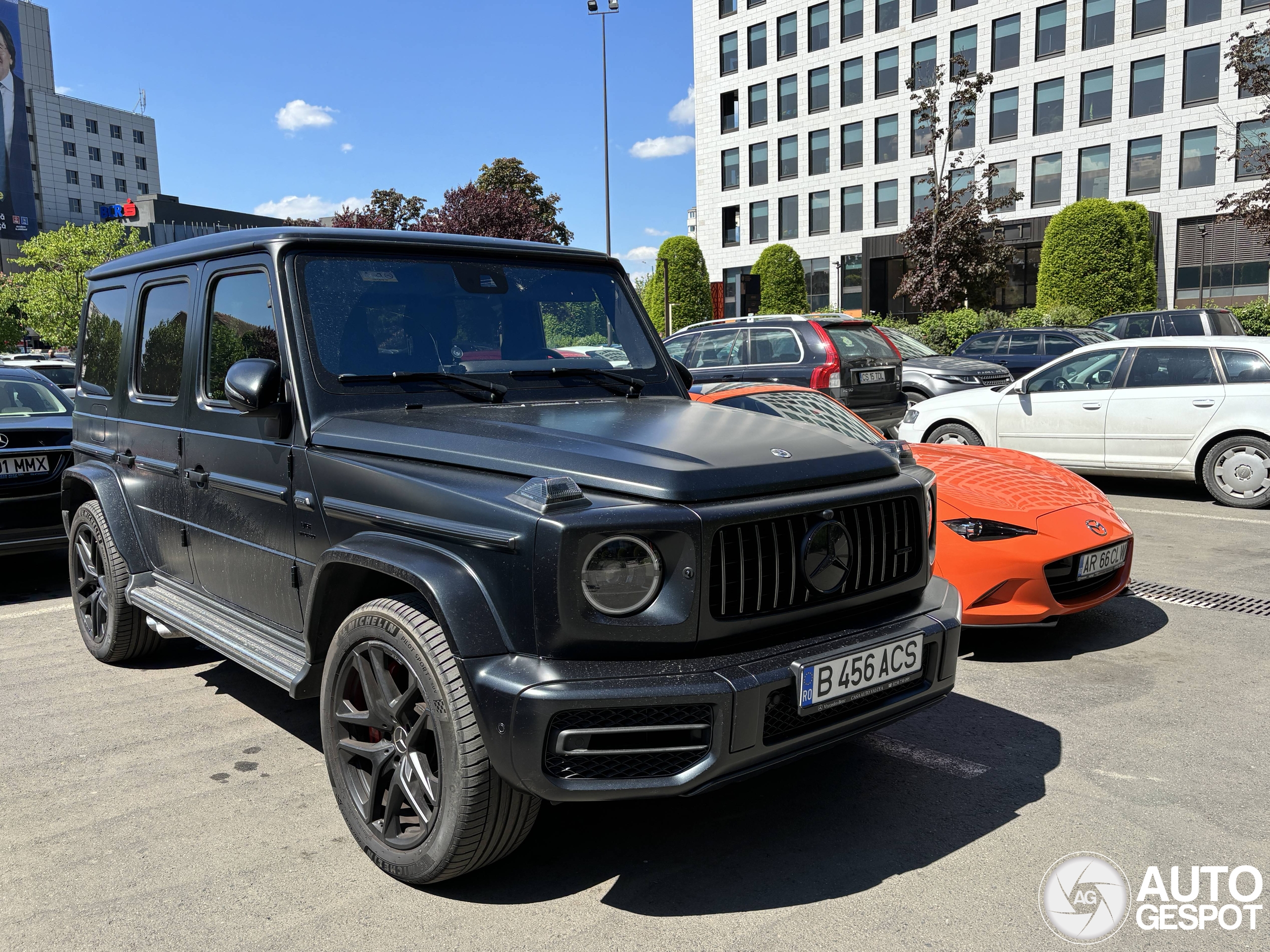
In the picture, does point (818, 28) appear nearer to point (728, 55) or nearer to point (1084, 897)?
point (728, 55)

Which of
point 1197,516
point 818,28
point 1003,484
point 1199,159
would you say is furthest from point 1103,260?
point 1003,484

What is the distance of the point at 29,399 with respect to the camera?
7723 millimetres

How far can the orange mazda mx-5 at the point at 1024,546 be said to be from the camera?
192 inches

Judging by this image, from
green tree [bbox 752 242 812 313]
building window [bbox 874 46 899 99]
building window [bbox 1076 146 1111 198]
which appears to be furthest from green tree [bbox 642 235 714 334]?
building window [bbox 1076 146 1111 198]

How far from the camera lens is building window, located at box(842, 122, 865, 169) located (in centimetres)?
4456

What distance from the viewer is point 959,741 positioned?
3.98 meters

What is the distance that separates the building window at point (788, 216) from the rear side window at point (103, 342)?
4497cm

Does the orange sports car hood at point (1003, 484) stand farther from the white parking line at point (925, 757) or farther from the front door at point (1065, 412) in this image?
the front door at point (1065, 412)

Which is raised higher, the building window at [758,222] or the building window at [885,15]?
the building window at [885,15]

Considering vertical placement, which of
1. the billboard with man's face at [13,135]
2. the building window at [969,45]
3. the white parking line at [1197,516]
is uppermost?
the billboard with man's face at [13,135]

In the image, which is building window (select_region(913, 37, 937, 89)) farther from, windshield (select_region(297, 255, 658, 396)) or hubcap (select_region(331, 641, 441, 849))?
hubcap (select_region(331, 641, 441, 849))

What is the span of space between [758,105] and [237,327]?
1916 inches

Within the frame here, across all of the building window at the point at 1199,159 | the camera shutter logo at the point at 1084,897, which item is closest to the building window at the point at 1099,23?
the building window at the point at 1199,159

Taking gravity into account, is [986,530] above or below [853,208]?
below
